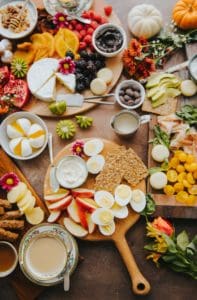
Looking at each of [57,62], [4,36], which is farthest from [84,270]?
[4,36]

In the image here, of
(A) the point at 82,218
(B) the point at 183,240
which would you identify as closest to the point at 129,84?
(A) the point at 82,218

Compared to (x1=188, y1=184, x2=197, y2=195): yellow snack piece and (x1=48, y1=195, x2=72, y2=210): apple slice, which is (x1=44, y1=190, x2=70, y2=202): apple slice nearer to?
(x1=48, y1=195, x2=72, y2=210): apple slice

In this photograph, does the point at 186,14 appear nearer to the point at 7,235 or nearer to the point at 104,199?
the point at 104,199

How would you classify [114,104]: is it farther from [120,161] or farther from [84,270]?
[84,270]

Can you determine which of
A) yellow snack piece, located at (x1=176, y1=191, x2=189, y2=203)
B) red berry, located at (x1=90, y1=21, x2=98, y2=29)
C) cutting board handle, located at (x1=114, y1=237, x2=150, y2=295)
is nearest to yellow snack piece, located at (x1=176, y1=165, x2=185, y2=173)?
yellow snack piece, located at (x1=176, y1=191, x2=189, y2=203)

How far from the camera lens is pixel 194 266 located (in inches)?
121

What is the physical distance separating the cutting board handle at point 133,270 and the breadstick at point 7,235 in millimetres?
518

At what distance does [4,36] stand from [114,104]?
0.73 metres

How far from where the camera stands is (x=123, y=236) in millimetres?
3148

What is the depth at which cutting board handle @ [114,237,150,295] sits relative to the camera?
3.06 m

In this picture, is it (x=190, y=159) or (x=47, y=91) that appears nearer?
(x=190, y=159)

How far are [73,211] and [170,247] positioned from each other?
0.52m

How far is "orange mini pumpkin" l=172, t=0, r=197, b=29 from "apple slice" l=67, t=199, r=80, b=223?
46.2 inches

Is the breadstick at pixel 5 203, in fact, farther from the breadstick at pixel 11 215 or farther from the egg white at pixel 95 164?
the egg white at pixel 95 164
